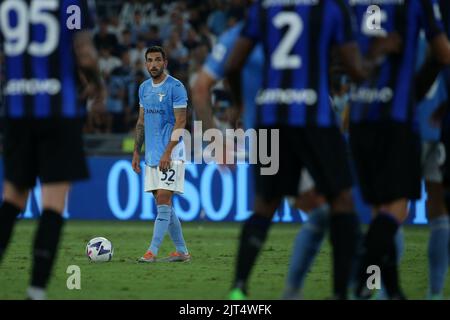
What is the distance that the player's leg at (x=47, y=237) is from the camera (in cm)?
730

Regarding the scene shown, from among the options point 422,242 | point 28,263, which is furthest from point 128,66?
point 28,263

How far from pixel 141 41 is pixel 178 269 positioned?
10414 mm

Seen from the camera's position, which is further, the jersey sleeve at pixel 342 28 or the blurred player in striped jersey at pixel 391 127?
the blurred player in striped jersey at pixel 391 127

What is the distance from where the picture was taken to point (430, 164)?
827 centimetres

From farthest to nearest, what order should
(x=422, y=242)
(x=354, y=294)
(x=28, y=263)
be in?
(x=422, y=242) → (x=28, y=263) → (x=354, y=294)

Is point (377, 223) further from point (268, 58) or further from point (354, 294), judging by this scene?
point (268, 58)

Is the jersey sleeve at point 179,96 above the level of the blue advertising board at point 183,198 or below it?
above

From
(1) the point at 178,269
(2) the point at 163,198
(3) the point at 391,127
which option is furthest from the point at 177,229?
(3) the point at 391,127

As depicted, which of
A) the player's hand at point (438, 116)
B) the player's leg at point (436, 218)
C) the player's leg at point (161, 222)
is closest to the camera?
the player's hand at point (438, 116)

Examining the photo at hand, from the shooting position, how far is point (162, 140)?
11.9 metres

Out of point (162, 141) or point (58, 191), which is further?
point (162, 141)

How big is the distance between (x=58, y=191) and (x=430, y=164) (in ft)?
8.86

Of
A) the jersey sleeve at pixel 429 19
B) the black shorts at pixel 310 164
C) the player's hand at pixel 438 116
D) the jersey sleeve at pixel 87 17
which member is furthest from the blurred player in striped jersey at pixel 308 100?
the jersey sleeve at pixel 87 17

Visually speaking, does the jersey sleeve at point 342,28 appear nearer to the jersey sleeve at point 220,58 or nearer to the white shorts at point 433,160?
the jersey sleeve at point 220,58
